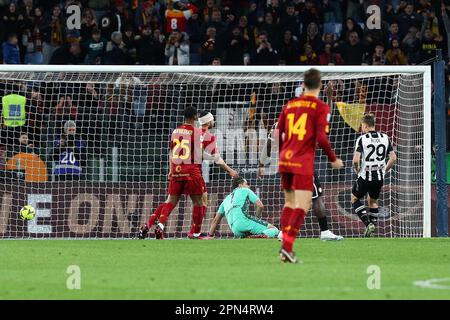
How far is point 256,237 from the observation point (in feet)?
62.5

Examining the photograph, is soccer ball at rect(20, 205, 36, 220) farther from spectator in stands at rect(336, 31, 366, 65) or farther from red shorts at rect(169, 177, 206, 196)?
spectator in stands at rect(336, 31, 366, 65)

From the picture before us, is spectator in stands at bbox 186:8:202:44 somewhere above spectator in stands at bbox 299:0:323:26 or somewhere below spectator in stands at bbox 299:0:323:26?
below

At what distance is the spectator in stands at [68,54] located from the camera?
23797 mm

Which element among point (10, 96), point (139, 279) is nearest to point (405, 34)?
point (10, 96)

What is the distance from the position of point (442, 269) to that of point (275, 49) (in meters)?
13.2

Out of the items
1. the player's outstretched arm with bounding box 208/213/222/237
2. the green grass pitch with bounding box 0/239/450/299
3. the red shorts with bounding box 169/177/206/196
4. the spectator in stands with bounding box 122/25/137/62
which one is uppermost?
the spectator in stands with bounding box 122/25/137/62

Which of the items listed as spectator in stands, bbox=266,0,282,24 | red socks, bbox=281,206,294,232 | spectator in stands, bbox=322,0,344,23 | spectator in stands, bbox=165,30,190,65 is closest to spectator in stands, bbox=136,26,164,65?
spectator in stands, bbox=165,30,190,65

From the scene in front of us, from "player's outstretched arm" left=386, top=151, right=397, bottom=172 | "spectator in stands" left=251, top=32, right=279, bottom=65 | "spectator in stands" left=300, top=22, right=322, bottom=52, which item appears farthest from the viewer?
"spectator in stands" left=300, top=22, right=322, bottom=52

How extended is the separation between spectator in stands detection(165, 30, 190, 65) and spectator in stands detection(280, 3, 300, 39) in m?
2.14

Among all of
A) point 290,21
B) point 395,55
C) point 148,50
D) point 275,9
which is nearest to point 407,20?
point 395,55

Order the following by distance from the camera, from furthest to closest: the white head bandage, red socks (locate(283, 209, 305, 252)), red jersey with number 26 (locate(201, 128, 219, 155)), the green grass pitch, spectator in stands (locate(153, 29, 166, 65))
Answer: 1. spectator in stands (locate(153, 29, 166, 65))
2. the white head bandage
3. red jersey with number 26 (locate(201, 128, 219, 155))
4. red socks (locate(283, 209, 305, 252))
5. the green grass pitch

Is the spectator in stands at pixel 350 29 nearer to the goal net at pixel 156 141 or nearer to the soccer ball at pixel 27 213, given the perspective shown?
the goal net at pixel 156 141

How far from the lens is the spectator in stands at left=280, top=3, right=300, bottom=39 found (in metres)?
25.1

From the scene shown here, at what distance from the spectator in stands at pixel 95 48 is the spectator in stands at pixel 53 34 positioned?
27.6 inches
